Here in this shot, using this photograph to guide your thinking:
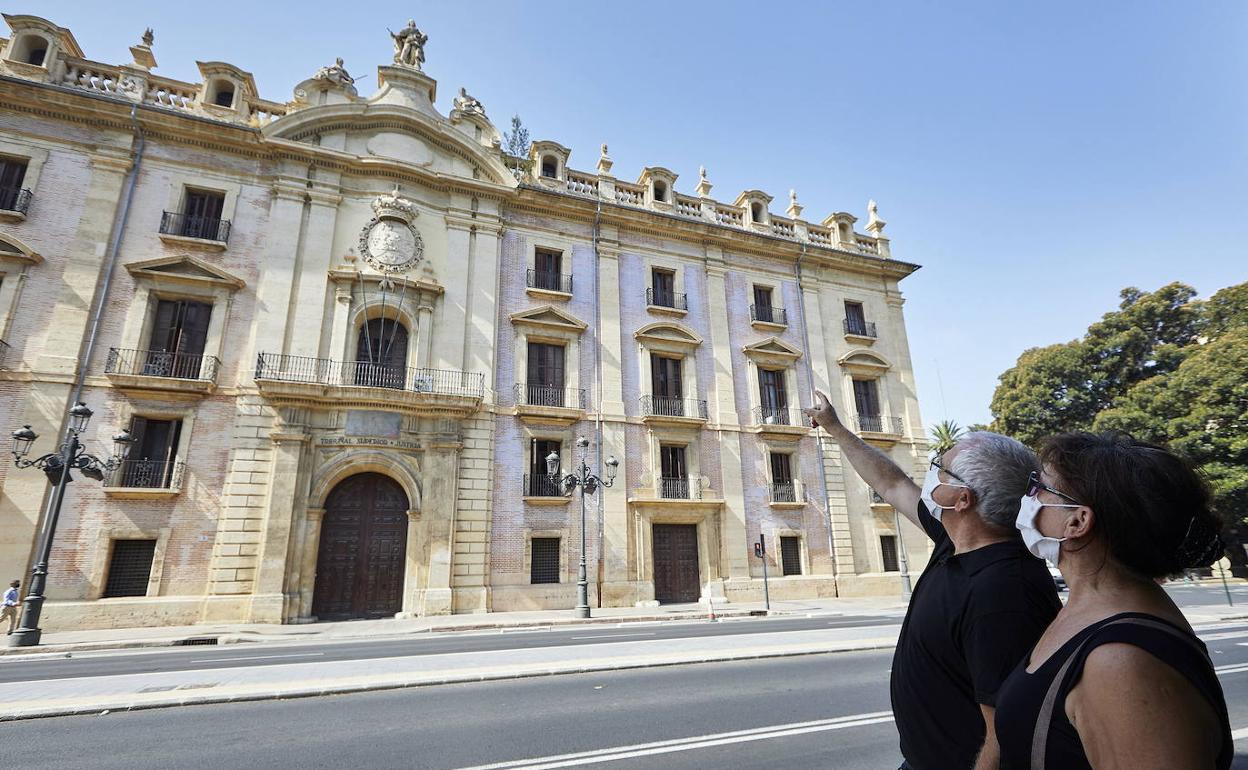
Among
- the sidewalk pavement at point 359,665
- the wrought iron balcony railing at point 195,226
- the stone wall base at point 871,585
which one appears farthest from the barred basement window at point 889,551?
the wrought iron balcony railing at point 195,226

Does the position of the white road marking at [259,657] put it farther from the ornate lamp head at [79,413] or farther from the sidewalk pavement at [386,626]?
the ornate lamp head at [79,413]

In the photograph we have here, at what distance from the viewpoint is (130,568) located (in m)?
14.7

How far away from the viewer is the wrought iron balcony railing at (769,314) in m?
23.8

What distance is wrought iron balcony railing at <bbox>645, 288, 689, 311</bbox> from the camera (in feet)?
73.8

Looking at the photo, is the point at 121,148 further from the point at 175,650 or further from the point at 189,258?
the point at 175,650

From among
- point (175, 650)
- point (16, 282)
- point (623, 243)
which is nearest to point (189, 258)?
point (16, 282)

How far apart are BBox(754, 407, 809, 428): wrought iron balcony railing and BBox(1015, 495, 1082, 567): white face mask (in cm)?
2037

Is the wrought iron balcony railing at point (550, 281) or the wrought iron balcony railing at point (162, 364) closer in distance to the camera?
the wrought iron balcony railing at point (162, 364)

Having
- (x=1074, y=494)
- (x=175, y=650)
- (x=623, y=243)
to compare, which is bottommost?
(x=175, y=650)

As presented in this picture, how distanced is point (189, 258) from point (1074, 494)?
21.2 meters

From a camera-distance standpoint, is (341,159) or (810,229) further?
(810,229)

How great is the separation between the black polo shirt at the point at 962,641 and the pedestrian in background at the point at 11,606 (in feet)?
60.5

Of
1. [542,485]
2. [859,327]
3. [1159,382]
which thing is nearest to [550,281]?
[542,485]

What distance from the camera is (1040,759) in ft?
4.63
